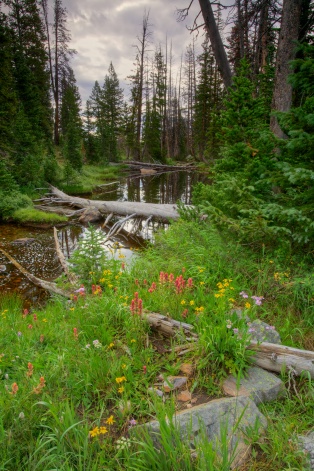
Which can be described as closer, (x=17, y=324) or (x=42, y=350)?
(x=42, y=350)

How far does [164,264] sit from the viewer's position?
196 inches

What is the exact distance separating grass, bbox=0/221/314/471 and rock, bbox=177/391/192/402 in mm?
70

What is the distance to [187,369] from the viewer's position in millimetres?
2285

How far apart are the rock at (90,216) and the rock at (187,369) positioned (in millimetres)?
9716

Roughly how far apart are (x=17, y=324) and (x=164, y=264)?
8.25 ft

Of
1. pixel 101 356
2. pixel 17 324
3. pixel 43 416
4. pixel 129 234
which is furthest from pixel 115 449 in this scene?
pixel 129 234

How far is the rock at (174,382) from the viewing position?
6.89 feet

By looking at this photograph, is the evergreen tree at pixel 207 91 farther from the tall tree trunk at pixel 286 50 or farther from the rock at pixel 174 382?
the rock at pixel 174 382

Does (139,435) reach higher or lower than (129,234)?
higher

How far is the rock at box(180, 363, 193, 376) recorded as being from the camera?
7.38 feet

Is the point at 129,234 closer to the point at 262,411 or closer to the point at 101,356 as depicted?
the point at 101,356

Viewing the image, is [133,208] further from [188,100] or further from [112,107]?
[188,100]

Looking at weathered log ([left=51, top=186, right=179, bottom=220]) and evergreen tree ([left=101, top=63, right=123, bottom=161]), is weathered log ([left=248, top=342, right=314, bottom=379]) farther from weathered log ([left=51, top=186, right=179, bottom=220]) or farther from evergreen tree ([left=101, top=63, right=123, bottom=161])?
evergreen tree ([left=101, top=63, right=123, bottom=161])

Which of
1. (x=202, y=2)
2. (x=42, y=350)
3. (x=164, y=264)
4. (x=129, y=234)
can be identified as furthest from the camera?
(x=129, y=234)
